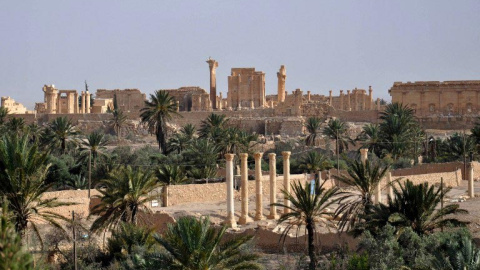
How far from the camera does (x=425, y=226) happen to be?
734 inches

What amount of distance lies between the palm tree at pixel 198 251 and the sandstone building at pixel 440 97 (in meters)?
46.0

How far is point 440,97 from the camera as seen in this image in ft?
198

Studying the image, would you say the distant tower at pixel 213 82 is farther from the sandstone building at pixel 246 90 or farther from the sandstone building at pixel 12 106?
the sandstone building at pixel 12 106

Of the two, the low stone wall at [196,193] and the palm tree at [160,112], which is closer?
the low stone wall at [196,193]

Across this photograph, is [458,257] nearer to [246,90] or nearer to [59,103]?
[246,90]

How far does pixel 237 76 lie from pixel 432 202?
1892 inches

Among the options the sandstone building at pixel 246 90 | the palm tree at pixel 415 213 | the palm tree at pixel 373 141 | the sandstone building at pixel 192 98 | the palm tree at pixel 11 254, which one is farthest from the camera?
the sandstone building at pixel 192 98

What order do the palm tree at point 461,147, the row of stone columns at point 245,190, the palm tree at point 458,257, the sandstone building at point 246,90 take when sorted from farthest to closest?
1. the sandstone building at point 246,90
2. the palm tree at point 461,147
3. the row of stone columns at point 245,190
4. the palm tree at point 458,257

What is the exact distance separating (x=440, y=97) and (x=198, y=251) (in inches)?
1895

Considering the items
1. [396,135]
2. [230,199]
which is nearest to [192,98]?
[396,135]

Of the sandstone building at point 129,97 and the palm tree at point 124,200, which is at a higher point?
the sandstone building at point 129,97

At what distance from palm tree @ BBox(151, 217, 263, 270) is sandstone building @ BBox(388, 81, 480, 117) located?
4597cm

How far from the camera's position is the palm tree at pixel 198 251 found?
15531 millimetres

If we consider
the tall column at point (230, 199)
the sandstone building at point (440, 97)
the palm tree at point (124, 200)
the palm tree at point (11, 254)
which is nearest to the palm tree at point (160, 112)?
the tall column at point (230, 199)
